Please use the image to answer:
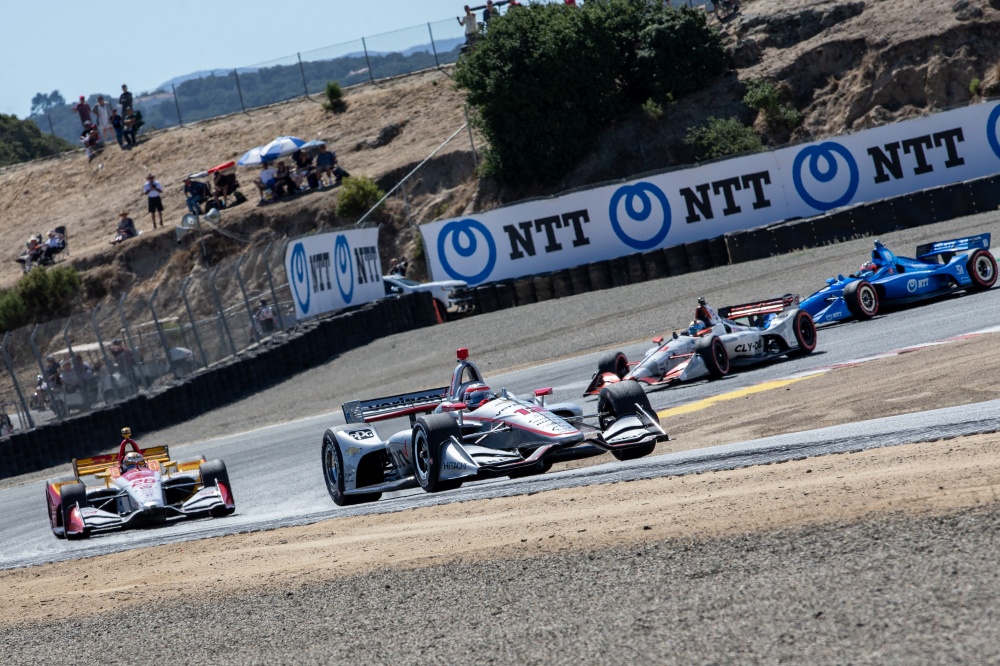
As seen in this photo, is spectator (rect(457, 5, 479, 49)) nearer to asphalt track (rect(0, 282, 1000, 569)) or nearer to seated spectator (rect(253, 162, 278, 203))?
seated spectator (rect(253, 162, 278, 203))

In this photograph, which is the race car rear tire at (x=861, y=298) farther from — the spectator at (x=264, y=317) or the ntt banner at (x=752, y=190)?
the spectator at (x=264, y=317)

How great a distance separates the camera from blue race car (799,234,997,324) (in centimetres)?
1653

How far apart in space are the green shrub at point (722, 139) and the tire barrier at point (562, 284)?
42.1 ft

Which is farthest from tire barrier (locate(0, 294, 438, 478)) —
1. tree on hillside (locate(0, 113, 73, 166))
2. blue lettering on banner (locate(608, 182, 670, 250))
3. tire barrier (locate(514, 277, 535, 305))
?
tree on hillside (locate(0, 113, 73, 166))

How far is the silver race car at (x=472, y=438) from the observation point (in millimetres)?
9477

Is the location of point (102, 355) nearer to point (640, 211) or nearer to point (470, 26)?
point (640, 211)

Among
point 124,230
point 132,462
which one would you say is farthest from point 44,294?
point 132,462

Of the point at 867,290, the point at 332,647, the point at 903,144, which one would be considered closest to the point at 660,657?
the point at 332,647

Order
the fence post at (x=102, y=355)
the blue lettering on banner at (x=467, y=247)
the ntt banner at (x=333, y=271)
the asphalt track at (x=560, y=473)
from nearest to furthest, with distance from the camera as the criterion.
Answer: the asphalt track at (x=560, y=473) → the fence post at (x=102, y=355) → the ntt banner at (x=333, y=271) → the blue lettering on banner at (x=467, y=247)

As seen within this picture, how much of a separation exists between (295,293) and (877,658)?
2319cm

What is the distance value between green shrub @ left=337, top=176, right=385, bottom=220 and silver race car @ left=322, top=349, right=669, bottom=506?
1235 inches

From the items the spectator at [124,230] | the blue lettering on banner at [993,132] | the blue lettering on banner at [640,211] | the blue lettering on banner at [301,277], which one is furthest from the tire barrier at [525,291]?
the spectator at [124,230]

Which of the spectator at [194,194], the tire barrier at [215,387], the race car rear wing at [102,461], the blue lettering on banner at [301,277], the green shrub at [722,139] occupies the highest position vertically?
the spectator at [194,194]

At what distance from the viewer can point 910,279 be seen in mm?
16594
